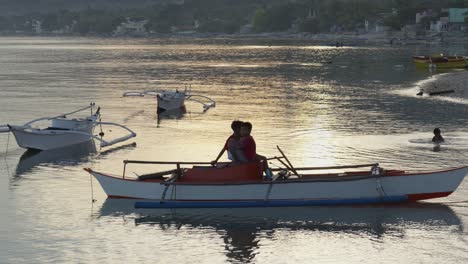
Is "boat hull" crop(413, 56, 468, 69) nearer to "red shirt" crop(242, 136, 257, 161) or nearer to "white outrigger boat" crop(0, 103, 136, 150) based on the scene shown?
"white outrigger boat" crop(0, 103, 136, 150)

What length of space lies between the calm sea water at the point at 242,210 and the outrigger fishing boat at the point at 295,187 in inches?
16.2

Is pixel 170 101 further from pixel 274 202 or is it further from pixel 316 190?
pixel 316 190

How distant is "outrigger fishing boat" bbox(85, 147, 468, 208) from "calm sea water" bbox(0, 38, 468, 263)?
41 cm

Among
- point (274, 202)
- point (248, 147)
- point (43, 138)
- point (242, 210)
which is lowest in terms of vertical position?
point (242, 210)

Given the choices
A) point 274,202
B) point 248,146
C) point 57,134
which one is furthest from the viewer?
point 57,134

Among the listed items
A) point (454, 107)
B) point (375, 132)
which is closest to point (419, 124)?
point (375, 132)

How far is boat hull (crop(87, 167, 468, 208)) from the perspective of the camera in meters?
29.6

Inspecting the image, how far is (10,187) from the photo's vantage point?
35.3 meters

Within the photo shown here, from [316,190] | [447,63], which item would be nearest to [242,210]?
[316,190]

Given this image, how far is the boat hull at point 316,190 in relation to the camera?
97.1 ft

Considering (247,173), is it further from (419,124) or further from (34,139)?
(419,124)

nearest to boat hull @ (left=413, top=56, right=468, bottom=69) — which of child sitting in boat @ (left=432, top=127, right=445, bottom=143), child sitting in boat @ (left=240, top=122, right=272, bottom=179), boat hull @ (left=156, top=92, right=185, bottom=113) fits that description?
boat hull @ (left=156, top=92, right=185, bottom=113)

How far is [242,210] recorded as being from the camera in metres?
30.1

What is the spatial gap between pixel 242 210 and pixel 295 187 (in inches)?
81.6
